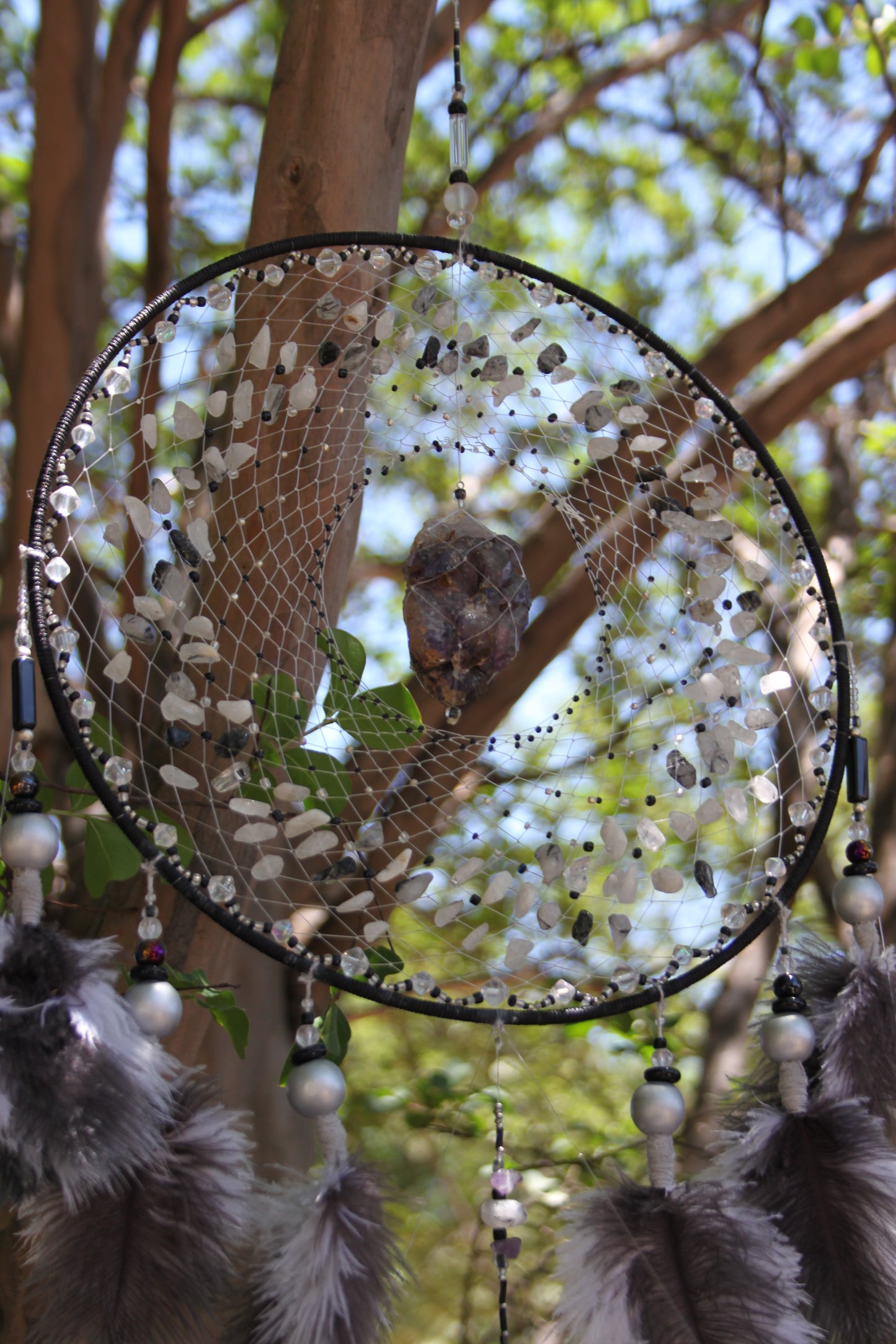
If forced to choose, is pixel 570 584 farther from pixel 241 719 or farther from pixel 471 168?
pixel 471 168

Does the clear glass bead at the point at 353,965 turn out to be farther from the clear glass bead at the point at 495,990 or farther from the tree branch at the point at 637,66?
the tree branch at the point at 637,66

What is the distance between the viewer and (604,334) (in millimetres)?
764

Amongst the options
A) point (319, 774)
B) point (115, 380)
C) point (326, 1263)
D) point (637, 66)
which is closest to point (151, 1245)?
point (326, 1263)

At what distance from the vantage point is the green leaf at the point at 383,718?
78 cm

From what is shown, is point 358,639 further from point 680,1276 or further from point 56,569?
point 680,1276

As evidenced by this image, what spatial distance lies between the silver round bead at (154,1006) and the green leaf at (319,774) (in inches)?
7.1

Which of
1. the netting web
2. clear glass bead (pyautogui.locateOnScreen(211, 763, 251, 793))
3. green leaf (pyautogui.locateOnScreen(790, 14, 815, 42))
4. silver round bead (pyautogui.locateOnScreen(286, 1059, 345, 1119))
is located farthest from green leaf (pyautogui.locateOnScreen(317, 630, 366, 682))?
green leaf (pyautogui.locateOnScreen(790, 14, 815, 42))

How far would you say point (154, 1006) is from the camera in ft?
1.95

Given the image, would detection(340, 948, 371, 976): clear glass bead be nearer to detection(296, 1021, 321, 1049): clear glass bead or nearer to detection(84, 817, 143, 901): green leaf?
detection(296, 1021, 321, 1049): clear glass bead

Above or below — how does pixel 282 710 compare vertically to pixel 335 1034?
above

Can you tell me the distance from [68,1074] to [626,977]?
0.28m

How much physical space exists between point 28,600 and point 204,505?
0.54 metres

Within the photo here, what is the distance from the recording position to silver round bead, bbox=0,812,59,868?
593 millimetres

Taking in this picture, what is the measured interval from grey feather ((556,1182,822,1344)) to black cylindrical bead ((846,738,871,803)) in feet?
0.75
